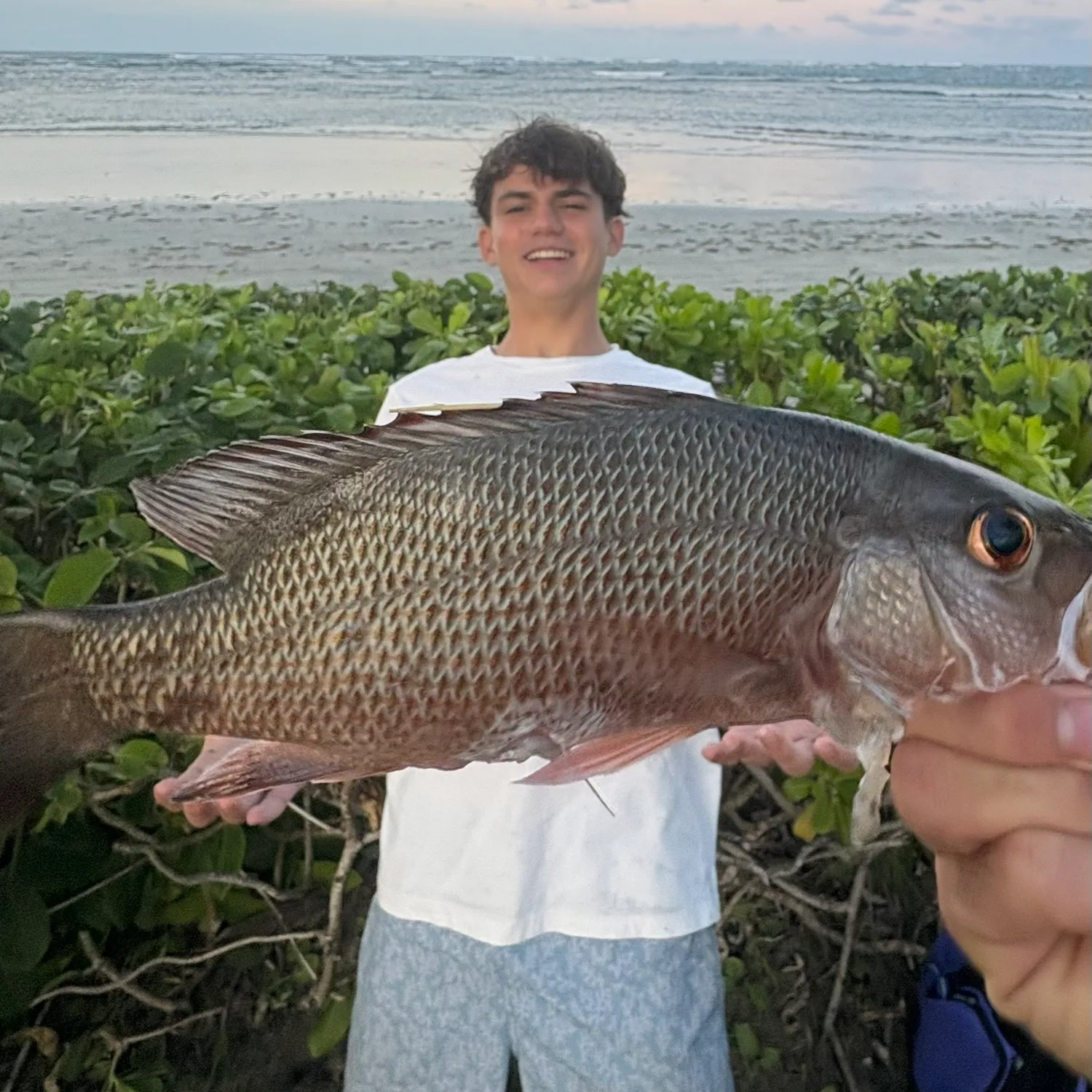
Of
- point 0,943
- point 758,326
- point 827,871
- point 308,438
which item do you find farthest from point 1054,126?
point 0,943

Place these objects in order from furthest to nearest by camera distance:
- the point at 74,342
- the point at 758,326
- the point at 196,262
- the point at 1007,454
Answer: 1. the point at 196,262
2. the point at 758,326
3. the point at 74,342
4. the point at 1007,454

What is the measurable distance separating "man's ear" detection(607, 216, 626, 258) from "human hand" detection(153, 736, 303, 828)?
1.15 m

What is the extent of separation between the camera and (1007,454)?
1.34 metres

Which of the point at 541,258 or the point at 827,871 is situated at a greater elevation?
the point at 541,258

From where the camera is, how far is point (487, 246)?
1.89 metres

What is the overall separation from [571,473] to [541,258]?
1.01 metres

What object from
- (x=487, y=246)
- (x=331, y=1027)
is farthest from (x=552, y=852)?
(x=487, y=246)

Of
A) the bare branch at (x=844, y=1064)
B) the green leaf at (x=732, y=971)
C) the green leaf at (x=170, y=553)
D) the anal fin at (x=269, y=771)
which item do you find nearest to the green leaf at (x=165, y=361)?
the green leaf at (x=170, y=553)

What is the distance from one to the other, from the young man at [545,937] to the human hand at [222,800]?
10.4 inches

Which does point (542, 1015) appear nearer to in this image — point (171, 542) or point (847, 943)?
point (847, 943)

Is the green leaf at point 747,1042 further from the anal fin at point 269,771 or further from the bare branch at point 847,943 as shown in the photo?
the anal fin at point 269,771

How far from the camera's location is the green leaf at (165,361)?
1.67 meters

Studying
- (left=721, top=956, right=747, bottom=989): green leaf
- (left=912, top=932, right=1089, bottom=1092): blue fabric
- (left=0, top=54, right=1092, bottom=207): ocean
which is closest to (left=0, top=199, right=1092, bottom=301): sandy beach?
(left=0, top=54, right=1092, bottom=207): ocean

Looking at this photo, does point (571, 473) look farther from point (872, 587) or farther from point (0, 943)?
point (0, 943)
